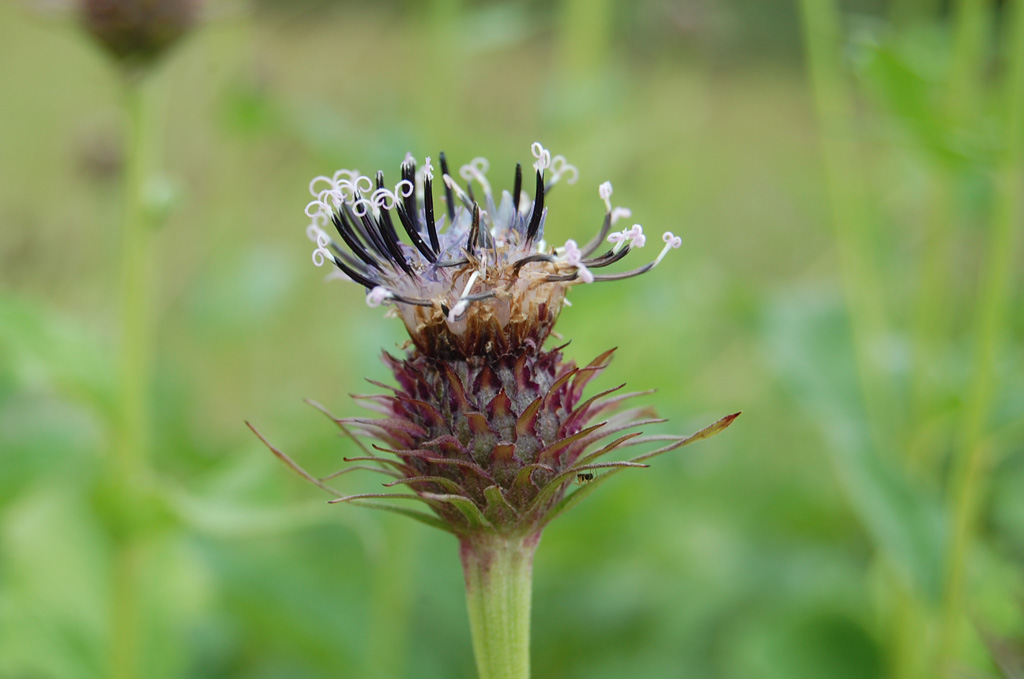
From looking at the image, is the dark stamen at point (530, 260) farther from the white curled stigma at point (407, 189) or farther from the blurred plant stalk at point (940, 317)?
the blurred plant stalk at point (940, 317)

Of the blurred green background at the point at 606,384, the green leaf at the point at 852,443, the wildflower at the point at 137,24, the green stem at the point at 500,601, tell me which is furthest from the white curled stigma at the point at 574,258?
the wildflower at the point at 137,24

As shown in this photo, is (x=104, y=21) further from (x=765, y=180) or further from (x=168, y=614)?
(x=765, y=180)

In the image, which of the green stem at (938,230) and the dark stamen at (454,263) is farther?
the green stem at (938,230)

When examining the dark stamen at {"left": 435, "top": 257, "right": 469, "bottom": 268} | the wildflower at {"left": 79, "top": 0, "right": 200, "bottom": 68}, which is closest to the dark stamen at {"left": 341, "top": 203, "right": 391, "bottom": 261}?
the dark stamen at {"left": 435, "top": 257, "right": 469, "bottom": 268}

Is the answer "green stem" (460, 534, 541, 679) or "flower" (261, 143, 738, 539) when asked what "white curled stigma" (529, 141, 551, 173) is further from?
"green stem" (460, 534, 541, 679)

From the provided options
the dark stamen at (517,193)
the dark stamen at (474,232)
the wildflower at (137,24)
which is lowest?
the dark stamen at (474,232)

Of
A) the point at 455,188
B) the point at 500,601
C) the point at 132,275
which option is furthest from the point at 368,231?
the point at 132,275
